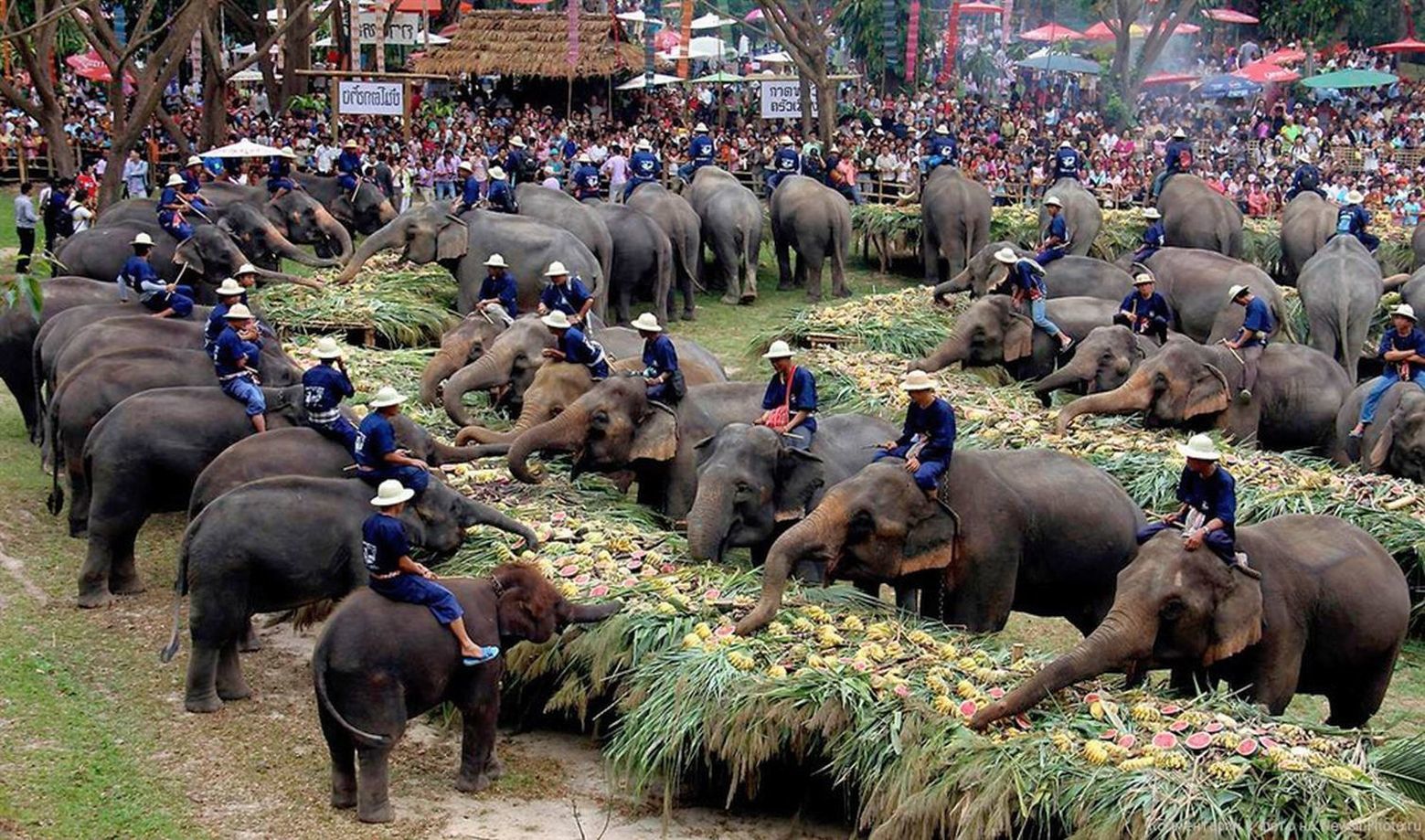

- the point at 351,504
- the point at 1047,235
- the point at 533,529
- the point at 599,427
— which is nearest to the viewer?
the point at 351,504

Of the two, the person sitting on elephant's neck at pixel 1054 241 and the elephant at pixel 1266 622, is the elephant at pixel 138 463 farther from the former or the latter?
the person sitting on elephant's neck at pixel 1054 241

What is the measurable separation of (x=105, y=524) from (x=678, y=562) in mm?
4078

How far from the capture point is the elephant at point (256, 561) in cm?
1045

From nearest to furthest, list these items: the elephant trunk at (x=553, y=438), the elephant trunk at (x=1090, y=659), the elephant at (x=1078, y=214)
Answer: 1. the elephant trunk at (x=1090, y=659)
2. the elephant trunk at (x=553, y=438)
3. the elephant at (x=1078, y=214)

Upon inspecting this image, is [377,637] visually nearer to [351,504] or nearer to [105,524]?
[351,504]

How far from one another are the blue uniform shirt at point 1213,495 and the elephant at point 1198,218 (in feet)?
45.6

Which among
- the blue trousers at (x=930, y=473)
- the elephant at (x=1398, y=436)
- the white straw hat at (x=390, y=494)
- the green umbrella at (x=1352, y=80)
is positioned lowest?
the elephant at (x=1398, y=436)

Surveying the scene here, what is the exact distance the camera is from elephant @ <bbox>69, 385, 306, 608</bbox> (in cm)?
1229

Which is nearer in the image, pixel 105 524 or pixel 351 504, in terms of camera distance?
pixel 351 504

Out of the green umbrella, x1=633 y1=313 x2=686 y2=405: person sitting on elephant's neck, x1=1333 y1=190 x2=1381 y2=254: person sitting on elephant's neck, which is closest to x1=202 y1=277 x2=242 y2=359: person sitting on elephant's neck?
x1=633 y1=313 x2=686 y2=405: person sitting on elephant's neck

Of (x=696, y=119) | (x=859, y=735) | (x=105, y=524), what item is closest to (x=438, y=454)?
(x=105, y=524)

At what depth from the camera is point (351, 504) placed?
10805 mm

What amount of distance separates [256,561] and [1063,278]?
1179 centimetres

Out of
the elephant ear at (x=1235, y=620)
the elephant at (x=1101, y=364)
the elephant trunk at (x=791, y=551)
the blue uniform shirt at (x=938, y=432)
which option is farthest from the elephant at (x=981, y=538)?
the elephant at (x=1101, y=364)
